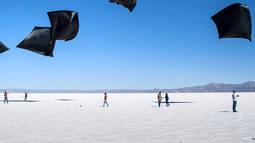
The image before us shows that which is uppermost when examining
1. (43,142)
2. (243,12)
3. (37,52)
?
(243,12)

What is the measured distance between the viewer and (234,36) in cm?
540

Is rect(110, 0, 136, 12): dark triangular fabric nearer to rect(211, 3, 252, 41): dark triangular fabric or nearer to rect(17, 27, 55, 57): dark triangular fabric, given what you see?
rect(17, 27, 55, 57): dark triangular fabric

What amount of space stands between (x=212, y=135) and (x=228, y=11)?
5.45 meters

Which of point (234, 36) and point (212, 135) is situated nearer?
point (234, 36)

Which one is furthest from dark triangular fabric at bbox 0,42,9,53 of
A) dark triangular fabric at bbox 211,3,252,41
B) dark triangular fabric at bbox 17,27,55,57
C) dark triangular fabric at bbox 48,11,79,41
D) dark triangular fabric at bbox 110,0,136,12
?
dark triangular fabric at bbox 211,3,252,41

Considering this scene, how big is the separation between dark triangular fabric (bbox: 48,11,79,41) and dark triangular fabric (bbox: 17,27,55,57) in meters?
0.17

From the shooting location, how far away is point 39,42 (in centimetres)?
563

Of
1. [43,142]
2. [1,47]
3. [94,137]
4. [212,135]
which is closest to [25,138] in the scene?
[43,142]

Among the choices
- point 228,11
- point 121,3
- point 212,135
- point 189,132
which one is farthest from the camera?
point 189,132

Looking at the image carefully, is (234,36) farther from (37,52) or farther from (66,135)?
(66,135)

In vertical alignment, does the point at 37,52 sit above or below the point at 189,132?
above

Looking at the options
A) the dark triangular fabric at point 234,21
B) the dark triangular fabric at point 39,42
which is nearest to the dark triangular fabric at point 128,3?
the dark triangular fabric at point 39,42

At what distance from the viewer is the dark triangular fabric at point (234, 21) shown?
5117mm

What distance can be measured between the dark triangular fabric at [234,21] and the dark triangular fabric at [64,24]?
8.01 feet
